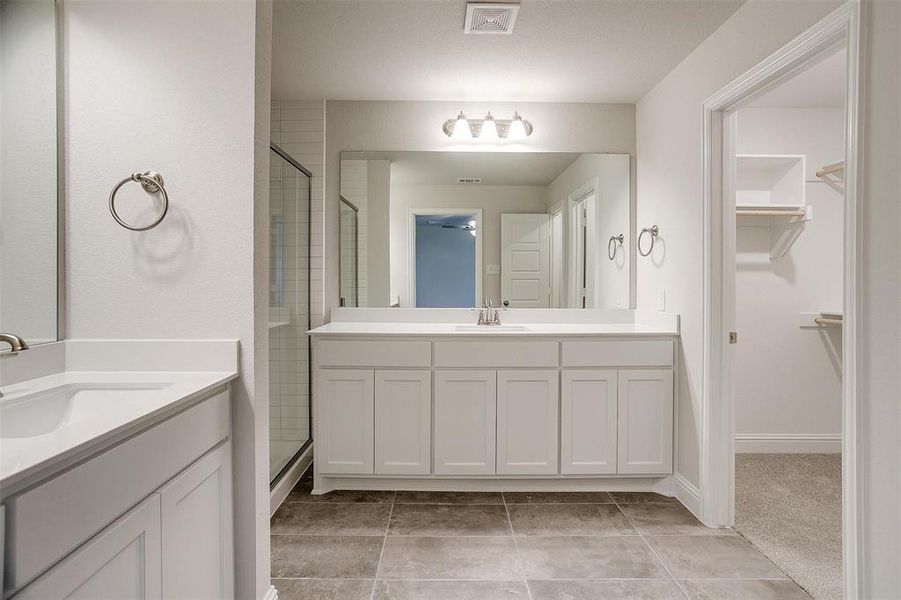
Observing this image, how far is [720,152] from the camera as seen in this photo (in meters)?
2.23

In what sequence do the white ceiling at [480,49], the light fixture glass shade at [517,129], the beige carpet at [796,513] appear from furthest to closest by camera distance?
the light fixture glass shade at [517,129] < the white ceiling at [480,49] < the beige carpet at [796,513]

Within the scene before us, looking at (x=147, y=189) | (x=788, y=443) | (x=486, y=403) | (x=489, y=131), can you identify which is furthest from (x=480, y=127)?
(x=788, y=443)

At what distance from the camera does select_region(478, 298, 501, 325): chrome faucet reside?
303 centimetres

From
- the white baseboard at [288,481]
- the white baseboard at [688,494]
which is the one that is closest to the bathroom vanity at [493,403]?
the white baseboard at [688,494]

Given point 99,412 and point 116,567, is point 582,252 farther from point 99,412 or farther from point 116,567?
point 116,567

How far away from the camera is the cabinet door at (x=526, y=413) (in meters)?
2.55

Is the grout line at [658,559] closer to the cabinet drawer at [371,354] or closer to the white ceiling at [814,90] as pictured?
the cabinet drawer at [371,354]

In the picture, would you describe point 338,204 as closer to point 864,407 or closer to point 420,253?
point 420,253

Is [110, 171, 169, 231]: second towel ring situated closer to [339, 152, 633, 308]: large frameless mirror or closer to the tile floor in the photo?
the tile floor

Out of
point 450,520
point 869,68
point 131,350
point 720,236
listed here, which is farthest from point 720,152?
point 131,350

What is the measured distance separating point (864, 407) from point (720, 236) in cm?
106

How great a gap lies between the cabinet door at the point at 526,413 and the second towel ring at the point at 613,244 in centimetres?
100

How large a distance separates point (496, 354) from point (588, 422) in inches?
24.6

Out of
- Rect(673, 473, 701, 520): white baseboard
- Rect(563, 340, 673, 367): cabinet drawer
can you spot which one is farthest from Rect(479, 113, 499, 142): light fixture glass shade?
Rect(673, 473, 701, 520): white baseboard
